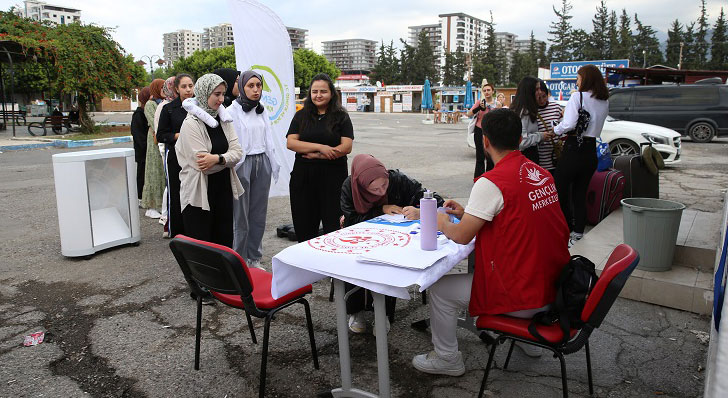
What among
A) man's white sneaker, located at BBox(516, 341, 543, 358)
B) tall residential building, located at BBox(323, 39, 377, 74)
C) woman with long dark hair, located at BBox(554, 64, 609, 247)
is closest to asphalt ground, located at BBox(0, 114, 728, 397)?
man's white sneaker, located at BBox(516, 341, 543, 358)

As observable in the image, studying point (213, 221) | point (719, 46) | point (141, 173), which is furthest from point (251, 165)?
point (719, 46)

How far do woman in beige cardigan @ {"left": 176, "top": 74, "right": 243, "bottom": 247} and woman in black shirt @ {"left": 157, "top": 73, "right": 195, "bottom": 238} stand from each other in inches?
40.8

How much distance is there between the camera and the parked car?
11.1 metres

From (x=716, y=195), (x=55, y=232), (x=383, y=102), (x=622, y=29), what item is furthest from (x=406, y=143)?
(x=622, y=29)

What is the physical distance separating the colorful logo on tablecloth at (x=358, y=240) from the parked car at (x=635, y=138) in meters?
9.17

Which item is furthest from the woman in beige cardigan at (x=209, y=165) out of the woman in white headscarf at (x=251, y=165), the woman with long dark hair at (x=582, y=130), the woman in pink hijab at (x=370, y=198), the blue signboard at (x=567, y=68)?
the blue signboard at (x=567, y=68)

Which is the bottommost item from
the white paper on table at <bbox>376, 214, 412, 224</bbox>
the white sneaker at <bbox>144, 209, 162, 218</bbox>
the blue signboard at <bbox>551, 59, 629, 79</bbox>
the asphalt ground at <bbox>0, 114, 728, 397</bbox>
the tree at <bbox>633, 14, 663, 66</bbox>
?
the asphalt ground at <bbox>0, 114, 728, 397</bbox>

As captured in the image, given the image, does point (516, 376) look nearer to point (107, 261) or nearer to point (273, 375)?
point (273, 375)

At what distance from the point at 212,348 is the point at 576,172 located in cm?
388

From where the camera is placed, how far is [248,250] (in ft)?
16.3

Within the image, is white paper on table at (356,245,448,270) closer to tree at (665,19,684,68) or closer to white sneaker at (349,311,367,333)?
white sneaker at (349,311,367,333)

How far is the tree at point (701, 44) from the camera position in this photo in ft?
221

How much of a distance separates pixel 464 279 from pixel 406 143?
1505 centimetres

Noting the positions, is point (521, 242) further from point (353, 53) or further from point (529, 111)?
point (353, 53)
